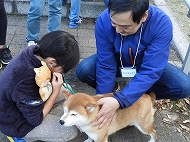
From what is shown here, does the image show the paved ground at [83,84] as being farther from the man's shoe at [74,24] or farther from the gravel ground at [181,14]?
the gravel ground at [181,14]

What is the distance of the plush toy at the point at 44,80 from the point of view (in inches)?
89.7

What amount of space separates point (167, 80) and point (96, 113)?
1.07 metres

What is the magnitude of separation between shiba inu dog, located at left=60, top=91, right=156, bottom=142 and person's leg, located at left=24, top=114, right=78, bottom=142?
6.4 inches

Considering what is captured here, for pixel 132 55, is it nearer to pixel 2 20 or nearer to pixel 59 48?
pixel 59 48

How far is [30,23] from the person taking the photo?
4246 mm

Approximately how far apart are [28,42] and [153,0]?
306 centimetres

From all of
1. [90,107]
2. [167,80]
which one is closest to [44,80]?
[90,107]

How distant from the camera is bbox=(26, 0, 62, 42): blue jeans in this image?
4137mm

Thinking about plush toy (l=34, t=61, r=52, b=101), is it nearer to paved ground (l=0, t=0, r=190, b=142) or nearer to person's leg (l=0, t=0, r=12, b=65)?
paved ground (l=0, t=0, r=190, b=142)

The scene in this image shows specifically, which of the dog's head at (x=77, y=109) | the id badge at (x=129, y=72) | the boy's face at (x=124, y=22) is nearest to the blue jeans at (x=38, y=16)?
the id badge at (x=129, y=72)

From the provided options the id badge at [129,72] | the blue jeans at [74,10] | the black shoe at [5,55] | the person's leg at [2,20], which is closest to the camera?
the id badge at [129,72]

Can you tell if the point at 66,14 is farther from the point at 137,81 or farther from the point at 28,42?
the point at 137,81

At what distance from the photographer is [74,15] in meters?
5.05

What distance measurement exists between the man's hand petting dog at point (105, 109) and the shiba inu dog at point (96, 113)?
43 millimetres
